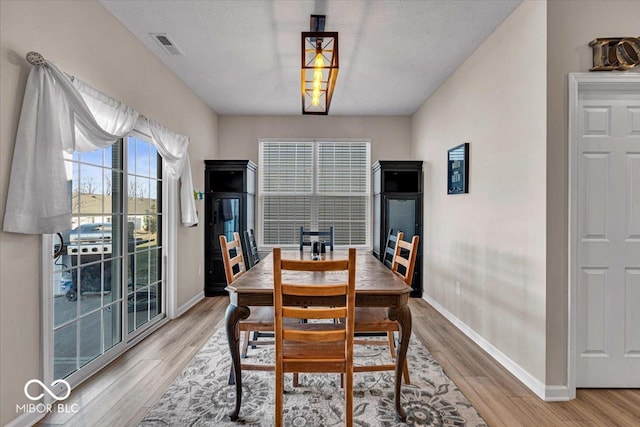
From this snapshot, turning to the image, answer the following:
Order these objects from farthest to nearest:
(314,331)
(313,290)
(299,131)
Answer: (299,131) < (314,331) < (313,290)

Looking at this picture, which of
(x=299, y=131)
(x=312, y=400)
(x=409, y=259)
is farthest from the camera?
(x=299, y=131)

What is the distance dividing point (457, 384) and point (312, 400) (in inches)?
42.3

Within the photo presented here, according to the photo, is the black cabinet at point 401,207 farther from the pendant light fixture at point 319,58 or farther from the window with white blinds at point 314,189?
the pendant light fixture at point 319,58

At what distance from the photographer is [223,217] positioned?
5.02 metres

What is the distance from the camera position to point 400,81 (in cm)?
416

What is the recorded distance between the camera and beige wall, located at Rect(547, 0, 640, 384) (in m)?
2.27

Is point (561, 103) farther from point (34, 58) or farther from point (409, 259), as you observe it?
point (34, 58)

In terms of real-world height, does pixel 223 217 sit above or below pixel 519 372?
above

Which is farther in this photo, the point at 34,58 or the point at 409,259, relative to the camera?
the point at 409,259

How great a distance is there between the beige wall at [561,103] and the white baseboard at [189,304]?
3720 mm

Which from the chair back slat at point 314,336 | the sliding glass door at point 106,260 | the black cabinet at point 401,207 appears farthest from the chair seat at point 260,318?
the black cabinet at point 401,207

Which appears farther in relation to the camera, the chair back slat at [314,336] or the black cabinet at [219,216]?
the black cabinet at [219,216]

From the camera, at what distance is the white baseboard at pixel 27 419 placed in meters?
1.87

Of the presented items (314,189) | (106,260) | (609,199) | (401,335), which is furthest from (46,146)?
(314,189)
